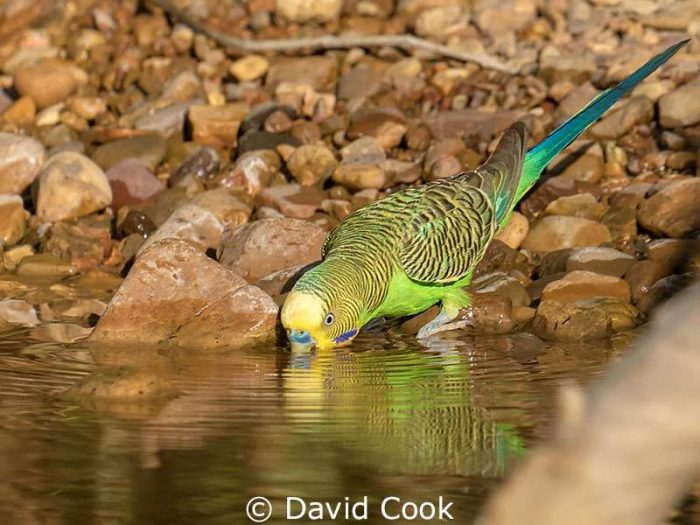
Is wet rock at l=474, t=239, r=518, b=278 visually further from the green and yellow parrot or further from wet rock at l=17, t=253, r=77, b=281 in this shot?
wet rock at l=17, t=253, r=77, b=281

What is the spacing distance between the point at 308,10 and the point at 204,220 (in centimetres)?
382

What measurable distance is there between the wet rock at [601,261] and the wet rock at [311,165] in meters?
2.48

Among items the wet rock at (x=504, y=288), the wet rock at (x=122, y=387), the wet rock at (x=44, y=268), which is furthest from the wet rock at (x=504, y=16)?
the wet rock at (x=122, y=387)

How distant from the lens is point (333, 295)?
650 cm

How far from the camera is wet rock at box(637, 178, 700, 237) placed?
28.0 feet

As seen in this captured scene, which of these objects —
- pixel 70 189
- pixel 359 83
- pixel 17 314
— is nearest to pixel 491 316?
pixel 17 314

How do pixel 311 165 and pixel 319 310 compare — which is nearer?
pixel 319 310

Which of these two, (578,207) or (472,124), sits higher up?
(472,124)

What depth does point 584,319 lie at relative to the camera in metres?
7.27

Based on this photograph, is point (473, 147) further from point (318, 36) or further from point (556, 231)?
point (318, 36)

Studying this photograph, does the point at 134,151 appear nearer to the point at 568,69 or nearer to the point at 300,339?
the point at 568,69

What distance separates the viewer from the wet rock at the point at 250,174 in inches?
398

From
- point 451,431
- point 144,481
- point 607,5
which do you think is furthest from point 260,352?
point 607,5

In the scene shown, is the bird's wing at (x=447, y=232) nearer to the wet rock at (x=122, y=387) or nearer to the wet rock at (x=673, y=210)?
the wet rock at (x=673, y=210)
